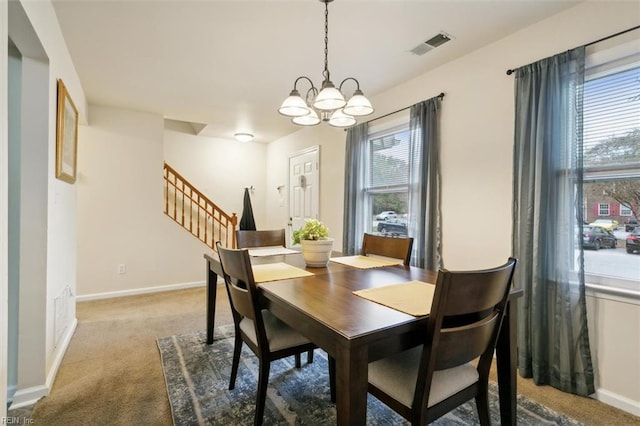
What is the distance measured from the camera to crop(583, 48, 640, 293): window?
1.70 meters

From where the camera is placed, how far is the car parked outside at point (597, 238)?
1.80 m

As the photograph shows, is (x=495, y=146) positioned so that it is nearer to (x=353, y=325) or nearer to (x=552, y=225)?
(x=552, y=225)

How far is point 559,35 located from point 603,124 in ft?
2.06

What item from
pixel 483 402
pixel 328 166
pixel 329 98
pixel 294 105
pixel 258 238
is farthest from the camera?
pixel 328 166

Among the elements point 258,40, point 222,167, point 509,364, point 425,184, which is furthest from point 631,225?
point 222,167

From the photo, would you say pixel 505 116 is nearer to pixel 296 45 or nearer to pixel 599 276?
pixel 599 276

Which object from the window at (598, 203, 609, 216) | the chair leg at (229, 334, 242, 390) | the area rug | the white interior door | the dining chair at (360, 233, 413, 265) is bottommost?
the area rug

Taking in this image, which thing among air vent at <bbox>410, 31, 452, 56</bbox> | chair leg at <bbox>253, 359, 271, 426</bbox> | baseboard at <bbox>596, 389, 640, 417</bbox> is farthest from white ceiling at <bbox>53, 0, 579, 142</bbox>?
baseboard at <bbox>596, 389, 640, 417</bbox>

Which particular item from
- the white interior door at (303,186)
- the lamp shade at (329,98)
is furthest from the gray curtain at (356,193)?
the lamp shade at (329,98)

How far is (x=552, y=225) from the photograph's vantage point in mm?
1908

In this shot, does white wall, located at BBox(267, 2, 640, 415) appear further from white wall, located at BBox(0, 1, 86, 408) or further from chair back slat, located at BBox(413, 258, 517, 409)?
white wall, located at BBox(0, 1, 86, 408)

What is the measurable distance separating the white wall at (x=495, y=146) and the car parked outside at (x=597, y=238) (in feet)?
1.06

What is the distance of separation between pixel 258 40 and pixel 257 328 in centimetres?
198

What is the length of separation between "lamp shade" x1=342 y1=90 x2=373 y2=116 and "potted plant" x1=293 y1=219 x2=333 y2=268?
2.38 feet
